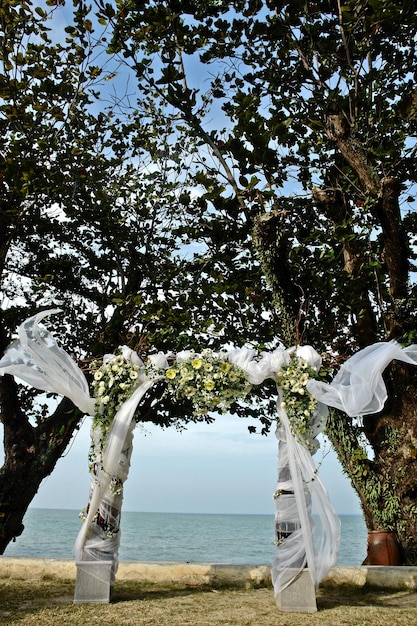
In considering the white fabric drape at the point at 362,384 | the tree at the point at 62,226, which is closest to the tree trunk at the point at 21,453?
the tree at the point at 62,226

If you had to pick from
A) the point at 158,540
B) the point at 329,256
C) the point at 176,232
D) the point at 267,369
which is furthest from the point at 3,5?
the point at 158,540

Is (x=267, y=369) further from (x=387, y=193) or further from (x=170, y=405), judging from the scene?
(x=170, y=405)

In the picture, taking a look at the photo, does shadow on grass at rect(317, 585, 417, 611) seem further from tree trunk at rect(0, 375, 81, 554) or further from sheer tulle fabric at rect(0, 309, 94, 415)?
tree trunk at rect(0, 375, 81, 554)

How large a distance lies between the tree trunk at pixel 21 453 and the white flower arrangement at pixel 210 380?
332cm

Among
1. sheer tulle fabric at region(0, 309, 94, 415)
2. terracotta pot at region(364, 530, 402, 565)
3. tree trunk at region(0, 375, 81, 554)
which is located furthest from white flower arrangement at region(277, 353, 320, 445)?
tree trunk at region(0, 375, 81, 554)

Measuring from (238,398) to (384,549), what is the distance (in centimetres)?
301

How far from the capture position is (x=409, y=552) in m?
6.53

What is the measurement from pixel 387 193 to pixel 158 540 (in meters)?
37.5

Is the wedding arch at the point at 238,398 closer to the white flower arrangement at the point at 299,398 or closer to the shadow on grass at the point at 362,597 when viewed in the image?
the white flower arrangement at the point at 299,398

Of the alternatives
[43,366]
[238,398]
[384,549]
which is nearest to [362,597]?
[384,549]

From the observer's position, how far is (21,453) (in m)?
8.31

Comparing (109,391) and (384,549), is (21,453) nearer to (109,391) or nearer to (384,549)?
(109,391)

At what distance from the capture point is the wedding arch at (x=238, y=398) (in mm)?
4660

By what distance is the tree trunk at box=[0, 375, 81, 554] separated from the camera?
26.4ft
